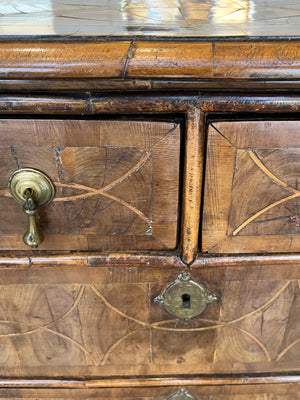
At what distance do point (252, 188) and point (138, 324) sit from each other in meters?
0.28

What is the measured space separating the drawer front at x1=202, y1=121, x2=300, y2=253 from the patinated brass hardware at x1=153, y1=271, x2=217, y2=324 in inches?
2.5

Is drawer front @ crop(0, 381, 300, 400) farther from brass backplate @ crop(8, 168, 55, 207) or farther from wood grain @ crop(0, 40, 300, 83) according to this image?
wood grain @ crop(0, 40, 300, 83)

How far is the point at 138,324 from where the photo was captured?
23.0 inches

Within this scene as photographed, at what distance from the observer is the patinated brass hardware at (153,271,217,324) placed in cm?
54

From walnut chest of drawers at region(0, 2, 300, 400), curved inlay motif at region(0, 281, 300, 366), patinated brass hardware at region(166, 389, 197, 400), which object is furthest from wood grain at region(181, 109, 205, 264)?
patinated brass hardware at region(166, 389, 197, 400)

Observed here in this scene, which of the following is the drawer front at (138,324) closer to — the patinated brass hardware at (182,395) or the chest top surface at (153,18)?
the patinated brass hardware at (182,395)

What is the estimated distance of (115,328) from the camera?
587 mm

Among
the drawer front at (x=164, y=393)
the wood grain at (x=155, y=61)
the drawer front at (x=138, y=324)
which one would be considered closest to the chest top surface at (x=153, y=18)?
the wood grain at (x=155, y=61)

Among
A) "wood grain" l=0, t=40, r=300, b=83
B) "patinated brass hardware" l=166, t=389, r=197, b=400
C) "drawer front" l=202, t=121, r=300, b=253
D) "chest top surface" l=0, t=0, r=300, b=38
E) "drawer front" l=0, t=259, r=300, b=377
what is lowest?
"patinated brass hardware" l=166, t=389, r=197, b=400

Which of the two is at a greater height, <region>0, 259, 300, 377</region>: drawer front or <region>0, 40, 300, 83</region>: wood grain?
<region>0, 40, 300, 83</region>: wood grain

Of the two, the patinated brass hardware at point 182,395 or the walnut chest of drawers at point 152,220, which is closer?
the walnut chest of drawers at point 152,220

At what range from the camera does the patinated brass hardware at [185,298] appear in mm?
540

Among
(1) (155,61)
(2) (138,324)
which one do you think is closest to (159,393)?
(2) (138,324)

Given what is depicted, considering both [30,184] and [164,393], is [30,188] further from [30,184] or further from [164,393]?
[164,393]
